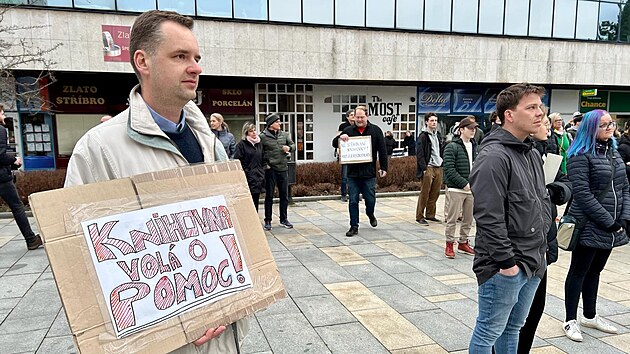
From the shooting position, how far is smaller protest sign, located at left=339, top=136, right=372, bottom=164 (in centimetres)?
691

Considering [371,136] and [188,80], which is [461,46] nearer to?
[371,136]

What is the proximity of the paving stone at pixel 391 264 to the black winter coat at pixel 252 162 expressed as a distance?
2.41 meters

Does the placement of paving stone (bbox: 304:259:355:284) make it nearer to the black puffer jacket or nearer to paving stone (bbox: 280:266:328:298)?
paving stone (bbox: 280:266:328:298)

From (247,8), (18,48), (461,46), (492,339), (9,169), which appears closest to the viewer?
(492,339)

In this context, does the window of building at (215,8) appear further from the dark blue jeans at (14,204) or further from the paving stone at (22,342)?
the paving stone at (22,342)

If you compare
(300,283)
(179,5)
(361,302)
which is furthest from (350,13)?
(361,302)

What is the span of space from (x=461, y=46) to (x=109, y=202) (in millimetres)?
20830

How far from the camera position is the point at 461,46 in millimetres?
19734

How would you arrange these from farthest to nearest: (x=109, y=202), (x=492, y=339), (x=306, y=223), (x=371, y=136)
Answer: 1. (x=306, y=223)
2. (x=371, y=136)
3. (x=492, y=339)
4. (x=109, y=202)

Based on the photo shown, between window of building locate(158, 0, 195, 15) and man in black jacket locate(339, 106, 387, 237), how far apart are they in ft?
37.7

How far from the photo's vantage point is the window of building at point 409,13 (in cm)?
1894

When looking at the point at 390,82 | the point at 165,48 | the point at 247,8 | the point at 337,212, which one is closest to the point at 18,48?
the point at 247,8

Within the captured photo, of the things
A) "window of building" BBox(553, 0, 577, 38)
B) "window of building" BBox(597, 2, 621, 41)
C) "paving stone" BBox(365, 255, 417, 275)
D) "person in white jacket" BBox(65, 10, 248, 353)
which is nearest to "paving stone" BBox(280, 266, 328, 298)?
"paving stone" BBox(365, 255, 417, 275)

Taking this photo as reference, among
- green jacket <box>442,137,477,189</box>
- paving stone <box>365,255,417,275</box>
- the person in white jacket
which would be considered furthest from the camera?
green jacket <box>442,137,477,189</box>
